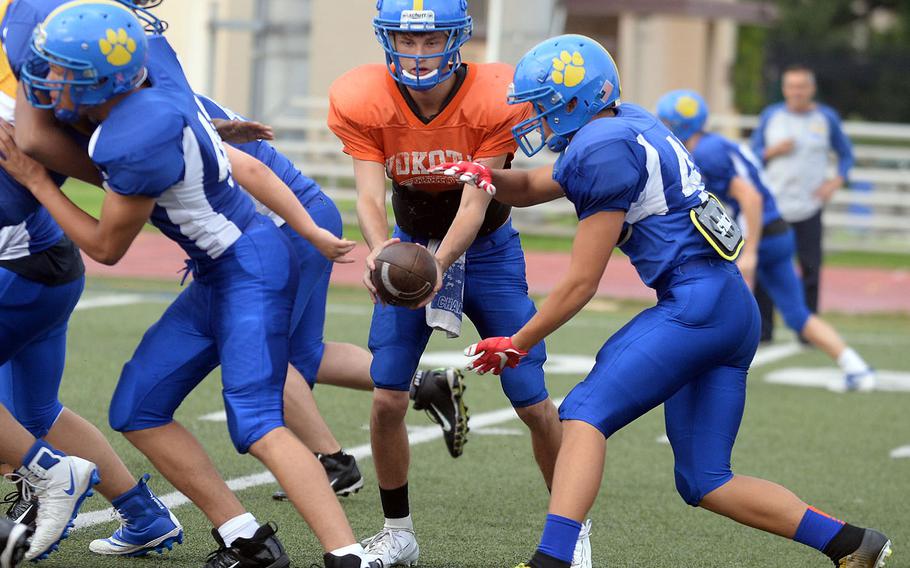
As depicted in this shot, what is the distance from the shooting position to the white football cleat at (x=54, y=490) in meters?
4.34

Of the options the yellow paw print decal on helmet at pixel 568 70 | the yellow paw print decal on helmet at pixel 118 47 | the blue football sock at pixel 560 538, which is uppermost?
the yellow paw print decal on helmet at pixel 118 47

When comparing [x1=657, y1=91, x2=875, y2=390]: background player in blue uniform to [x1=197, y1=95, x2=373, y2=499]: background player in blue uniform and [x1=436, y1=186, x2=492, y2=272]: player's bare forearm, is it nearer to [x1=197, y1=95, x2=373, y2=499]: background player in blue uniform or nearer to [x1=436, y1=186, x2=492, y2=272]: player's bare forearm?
[x1=197, y1=95, x2=373, y2=499]: background player in blue uniform

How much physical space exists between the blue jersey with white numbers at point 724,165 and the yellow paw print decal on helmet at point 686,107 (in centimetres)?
21

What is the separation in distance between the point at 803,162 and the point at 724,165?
2.61 metres

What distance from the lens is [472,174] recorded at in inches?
177

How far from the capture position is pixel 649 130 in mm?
4359

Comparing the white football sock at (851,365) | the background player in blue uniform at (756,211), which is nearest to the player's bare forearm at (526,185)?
the background player in blue uniform at (756,211)

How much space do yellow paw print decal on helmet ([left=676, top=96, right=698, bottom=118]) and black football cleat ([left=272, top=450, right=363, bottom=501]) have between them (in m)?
3.80

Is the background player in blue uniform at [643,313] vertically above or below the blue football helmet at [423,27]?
below

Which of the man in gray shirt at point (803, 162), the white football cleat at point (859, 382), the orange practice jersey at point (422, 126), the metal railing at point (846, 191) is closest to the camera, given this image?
the orange practice jersey at point (422, 126)

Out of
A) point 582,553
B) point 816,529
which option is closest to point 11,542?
point 582,553

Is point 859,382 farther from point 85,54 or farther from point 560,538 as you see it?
point 85,54

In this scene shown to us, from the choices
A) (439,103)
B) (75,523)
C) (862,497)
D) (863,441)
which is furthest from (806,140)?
(75,523)

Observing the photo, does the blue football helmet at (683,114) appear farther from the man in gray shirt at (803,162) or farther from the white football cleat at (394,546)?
the white football cleat at (394,546)
